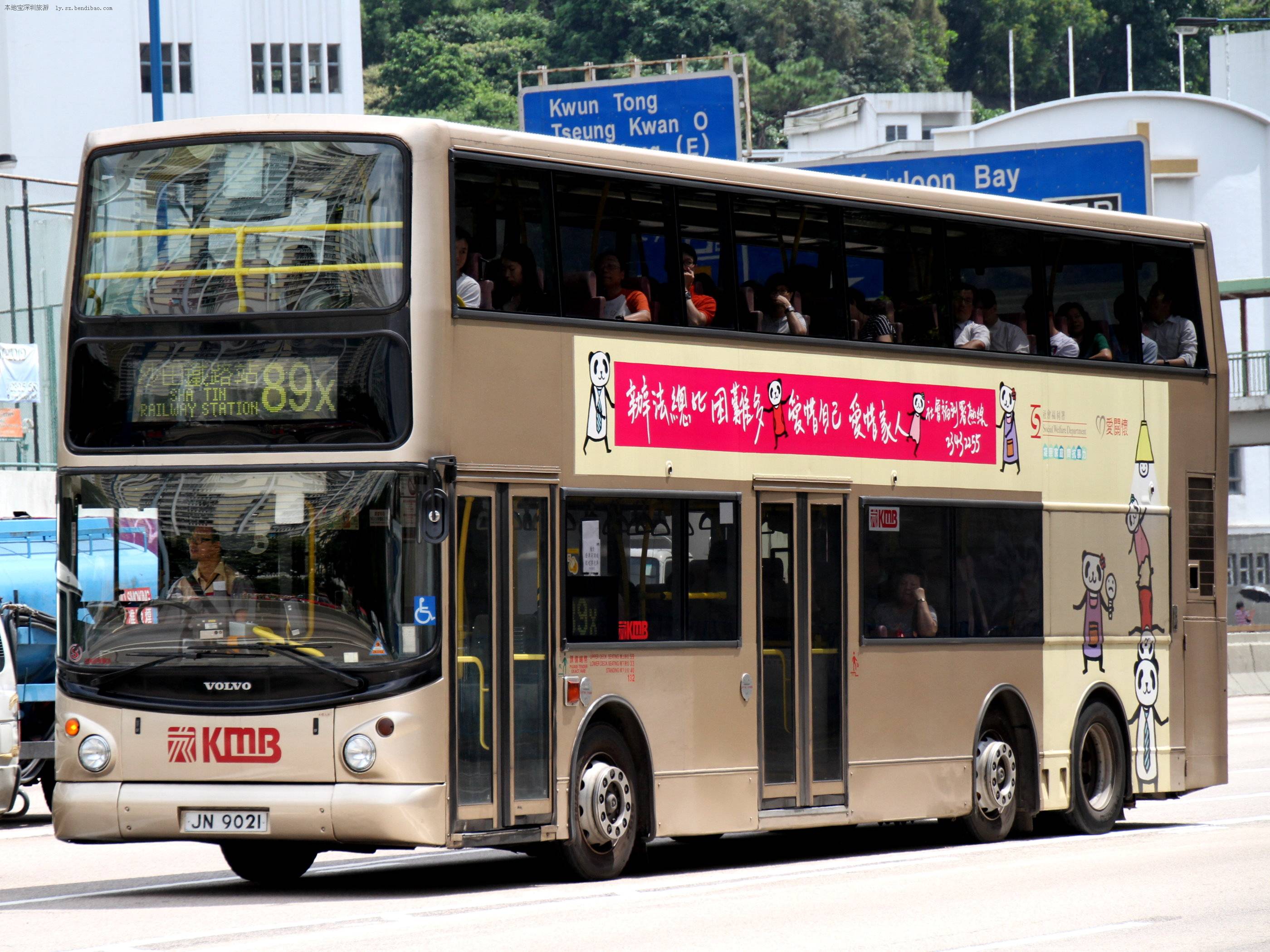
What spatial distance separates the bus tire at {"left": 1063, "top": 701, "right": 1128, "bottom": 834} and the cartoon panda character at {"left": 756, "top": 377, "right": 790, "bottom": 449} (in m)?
3.99

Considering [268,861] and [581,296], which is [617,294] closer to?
[581,296]

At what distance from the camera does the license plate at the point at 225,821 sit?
11766 millimetres

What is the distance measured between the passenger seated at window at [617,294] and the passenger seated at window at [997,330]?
341 cm

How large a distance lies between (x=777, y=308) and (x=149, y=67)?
72281mm

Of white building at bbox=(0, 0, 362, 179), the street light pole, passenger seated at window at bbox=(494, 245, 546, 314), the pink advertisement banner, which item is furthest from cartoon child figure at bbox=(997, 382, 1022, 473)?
white building at bbox=(0, 0, 362, 179)

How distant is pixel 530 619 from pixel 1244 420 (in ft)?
115

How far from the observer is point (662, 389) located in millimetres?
13523

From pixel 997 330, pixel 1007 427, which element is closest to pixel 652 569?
pixel 1007 427

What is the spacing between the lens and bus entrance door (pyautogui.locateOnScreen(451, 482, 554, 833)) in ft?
39.6

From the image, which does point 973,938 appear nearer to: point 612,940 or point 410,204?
point 612,940

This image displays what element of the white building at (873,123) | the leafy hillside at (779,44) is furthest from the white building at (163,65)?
the white building at (873,123)

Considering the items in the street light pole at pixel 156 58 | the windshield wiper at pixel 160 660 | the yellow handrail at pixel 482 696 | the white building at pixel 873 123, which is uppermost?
the white building at pixel 873 123

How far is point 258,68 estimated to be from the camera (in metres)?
85.5

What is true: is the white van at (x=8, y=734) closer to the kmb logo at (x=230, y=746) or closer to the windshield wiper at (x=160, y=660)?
the windshield wiper at (x=160, y=660)
